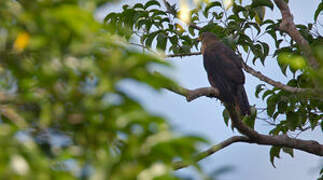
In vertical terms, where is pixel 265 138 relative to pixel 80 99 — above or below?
below

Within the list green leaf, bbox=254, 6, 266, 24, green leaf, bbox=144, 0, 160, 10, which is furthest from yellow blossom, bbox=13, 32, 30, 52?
green leaf, bbox=144, 0, 160, 10

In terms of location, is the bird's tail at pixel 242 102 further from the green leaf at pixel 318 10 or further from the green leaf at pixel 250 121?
the green leaf at pixel 318 10

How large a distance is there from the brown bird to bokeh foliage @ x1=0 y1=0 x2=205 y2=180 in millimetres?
4008

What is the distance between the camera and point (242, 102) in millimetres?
5367

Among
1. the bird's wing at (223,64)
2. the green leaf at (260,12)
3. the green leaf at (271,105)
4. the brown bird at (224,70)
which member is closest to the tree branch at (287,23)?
the green leaf at (260,12)

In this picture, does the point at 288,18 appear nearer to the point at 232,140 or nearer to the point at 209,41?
the point at 232,140

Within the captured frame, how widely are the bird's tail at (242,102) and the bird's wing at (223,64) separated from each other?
0.84 feet

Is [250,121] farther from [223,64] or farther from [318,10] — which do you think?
[223,64]

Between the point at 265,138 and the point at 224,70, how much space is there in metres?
2.16

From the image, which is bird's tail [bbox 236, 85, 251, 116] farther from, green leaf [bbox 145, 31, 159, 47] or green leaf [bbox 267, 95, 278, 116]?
green leaf [bbox 145, 31, 159, 47]

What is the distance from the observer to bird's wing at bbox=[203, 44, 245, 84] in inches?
242

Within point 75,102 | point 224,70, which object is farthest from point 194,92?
point 75,102

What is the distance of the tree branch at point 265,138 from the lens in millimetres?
4129

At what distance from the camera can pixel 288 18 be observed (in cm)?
429
